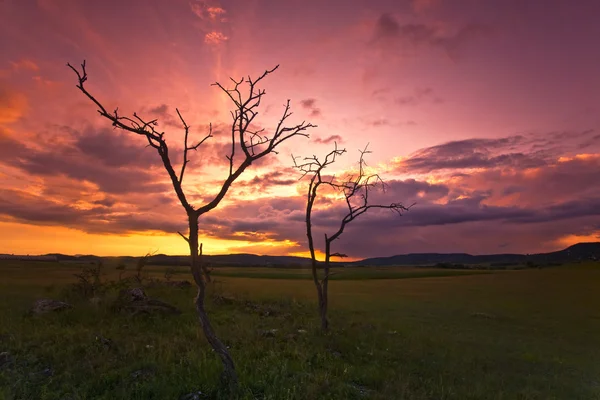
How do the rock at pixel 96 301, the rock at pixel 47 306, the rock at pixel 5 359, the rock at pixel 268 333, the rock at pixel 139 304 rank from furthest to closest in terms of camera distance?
the rock at pixel 96 301, the rock at pixel 139 304, the rock at pixel 47 306, the rock at pixel 268 333, the rock at pixel 5 359

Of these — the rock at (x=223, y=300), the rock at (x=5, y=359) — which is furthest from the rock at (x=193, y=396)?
the rock at (x=223, y=300)

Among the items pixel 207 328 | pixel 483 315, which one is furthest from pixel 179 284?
pixel 483 315

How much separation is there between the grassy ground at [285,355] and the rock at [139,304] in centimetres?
64

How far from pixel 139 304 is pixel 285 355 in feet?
31.6

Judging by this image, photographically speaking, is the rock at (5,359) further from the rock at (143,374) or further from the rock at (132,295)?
the rock at (132,295)

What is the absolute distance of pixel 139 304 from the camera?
19.8 metres

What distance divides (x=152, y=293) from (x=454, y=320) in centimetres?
2131

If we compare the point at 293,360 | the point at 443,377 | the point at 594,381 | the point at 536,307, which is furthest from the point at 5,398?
the point at 536,307

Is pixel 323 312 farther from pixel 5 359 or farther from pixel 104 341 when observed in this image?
pixel 5 359

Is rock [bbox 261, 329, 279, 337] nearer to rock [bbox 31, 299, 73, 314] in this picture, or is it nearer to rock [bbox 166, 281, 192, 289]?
rock [bbox 31, 299, 73, 314]

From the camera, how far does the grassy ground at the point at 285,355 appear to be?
10734 millimetres

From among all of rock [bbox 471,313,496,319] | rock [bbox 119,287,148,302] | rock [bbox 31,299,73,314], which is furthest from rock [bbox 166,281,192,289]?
rock [bbox 471,313,496,319]

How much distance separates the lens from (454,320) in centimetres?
2961

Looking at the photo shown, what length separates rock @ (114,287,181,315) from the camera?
1934 centimetres
